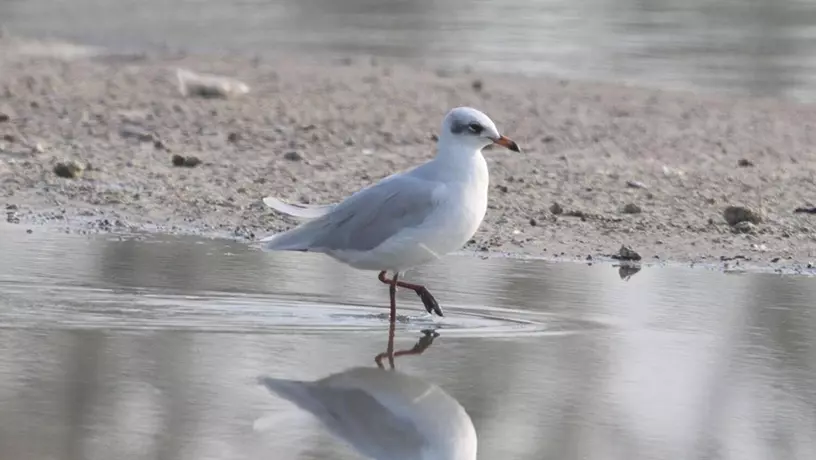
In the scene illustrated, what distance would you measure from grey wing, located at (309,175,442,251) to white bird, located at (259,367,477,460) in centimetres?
105

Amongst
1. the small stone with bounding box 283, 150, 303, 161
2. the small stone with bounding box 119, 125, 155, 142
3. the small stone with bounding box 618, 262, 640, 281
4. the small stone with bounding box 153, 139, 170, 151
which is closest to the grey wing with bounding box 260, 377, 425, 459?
the small stone with bounding box 618, 262, 640, 281

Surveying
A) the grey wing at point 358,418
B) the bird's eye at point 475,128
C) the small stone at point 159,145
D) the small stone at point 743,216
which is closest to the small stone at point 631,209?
the small stone at point 743,216

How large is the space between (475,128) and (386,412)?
213cm

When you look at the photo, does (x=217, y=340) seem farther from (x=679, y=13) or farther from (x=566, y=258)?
(x=679, y=13)

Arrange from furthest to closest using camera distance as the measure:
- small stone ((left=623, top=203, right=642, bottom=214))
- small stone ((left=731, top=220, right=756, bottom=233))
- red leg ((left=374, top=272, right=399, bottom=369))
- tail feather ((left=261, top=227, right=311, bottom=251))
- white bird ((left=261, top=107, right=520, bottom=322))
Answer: small stone ((left=623, top=203, right=642, bottom=214)), small stone ((left=731, top=220, right=756, bottom=233)), tail feather ((left=261, top=227, right=311, bottom=251)), white bird ((left=261, top=107, right=520, bottom=322)), red leg ((left=374, top=272, right=399, bottom=369))

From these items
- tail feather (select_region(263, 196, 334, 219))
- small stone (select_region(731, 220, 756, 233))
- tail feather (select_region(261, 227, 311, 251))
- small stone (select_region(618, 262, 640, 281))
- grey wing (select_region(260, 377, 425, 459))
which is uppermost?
small stone (select_region(731, 220, 756, 233))

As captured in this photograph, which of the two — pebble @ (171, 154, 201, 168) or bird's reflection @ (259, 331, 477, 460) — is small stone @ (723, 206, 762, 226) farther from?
bird's reflection @ (259, 331, 477, 460)

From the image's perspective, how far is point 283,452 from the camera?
226 inches

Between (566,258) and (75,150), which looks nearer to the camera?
(566,258)

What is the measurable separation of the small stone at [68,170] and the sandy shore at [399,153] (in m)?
0.08

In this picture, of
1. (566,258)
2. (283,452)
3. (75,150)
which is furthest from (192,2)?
(283,452)

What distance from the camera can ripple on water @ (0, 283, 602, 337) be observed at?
25.5ft

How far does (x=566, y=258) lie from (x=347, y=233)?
2.03m

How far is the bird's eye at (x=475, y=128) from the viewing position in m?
8.14
